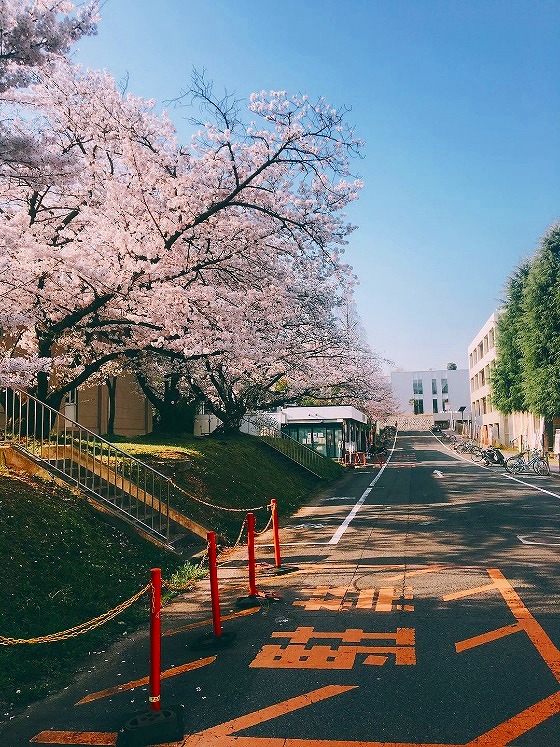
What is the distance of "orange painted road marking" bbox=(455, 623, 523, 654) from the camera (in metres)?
5.94

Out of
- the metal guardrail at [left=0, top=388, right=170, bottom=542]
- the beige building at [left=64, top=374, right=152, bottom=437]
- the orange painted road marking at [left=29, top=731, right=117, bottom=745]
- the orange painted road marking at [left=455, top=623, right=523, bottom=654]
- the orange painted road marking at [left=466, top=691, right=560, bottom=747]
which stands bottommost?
the orange painted road marking at [left=29, top=731, right=117, bottom=745]

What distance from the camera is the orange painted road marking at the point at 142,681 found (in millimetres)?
5125

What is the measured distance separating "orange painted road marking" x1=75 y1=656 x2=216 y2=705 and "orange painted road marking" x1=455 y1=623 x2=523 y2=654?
2.57m

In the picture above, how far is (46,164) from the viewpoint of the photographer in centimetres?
898

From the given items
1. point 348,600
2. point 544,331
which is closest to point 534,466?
point 544,331

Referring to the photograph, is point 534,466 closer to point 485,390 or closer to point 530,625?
point 530,625

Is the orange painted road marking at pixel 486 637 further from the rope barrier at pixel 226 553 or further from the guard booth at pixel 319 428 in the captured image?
the guard booth at pixel 319 428

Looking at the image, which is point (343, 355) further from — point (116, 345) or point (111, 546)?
point (111, 546)

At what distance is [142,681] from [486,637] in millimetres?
3617

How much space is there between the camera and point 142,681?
5.41 metres

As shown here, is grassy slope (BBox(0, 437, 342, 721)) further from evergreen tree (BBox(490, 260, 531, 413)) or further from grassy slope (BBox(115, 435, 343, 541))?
evergreen tree (BBox(490, 260, 531, 413))

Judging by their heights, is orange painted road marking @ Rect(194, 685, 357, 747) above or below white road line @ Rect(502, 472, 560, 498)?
above

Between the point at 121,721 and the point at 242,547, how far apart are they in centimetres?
769

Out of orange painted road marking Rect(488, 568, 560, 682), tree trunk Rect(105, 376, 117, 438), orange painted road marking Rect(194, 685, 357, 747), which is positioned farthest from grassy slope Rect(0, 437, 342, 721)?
tree trunk Rect(105, 376, 117, 438)
